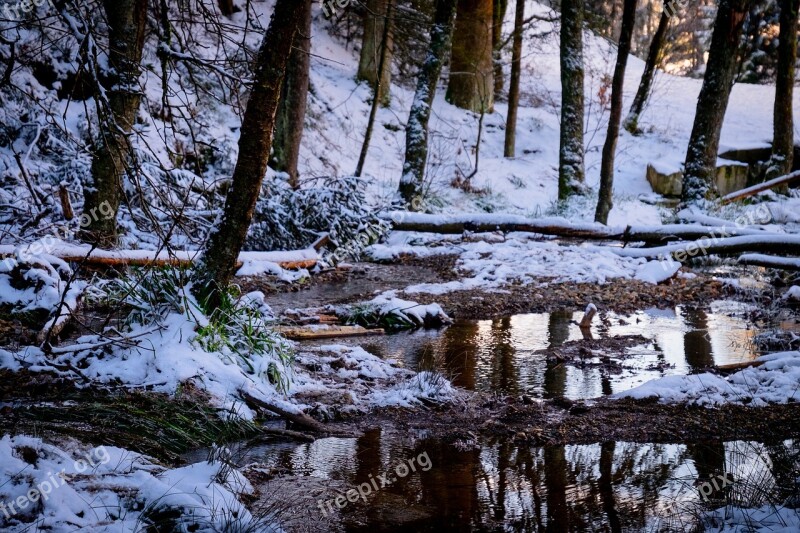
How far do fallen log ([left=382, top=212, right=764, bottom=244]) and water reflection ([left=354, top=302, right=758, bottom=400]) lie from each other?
2.26 meters

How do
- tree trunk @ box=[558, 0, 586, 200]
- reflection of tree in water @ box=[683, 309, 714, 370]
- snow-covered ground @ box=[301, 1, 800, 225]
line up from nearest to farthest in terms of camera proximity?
reflection of tree in water @ box=[683, 309, 714, 370] → tree trunk @ box=[558, 0, 586, 200] → snow-covered ground @ box=[301, 1, 800, 225]

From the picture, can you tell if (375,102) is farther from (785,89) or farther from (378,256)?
(785,89)

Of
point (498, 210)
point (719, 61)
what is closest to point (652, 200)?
point (498, 210)

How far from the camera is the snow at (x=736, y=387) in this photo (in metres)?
5.01

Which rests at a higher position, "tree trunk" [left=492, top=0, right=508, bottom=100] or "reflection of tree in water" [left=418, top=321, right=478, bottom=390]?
"tree trunk" [left=492, top=0, right=508, bottom=100]

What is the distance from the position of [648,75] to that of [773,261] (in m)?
14.4

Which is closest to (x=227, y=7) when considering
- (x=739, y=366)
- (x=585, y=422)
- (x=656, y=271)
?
(x=656, y=271)

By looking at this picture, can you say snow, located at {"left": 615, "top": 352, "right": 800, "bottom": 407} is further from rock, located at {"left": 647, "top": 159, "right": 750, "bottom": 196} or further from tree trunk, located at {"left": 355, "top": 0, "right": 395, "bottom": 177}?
rock, located at {"left": 647, "top": 159, "right": 750, "bottom": 196}

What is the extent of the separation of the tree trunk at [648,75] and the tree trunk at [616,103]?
8.23 m

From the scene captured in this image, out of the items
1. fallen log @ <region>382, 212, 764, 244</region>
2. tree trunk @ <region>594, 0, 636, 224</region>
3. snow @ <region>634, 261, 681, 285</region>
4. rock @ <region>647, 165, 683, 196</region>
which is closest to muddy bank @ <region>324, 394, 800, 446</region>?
snow @ <region>634, 261, 681, 285</region>

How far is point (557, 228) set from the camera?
39.1ft

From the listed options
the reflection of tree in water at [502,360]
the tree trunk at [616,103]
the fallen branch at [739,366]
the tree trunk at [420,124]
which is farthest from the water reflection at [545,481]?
the tree trunk at [420,124]

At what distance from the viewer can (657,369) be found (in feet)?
20.3

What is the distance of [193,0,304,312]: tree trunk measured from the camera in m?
5.30
